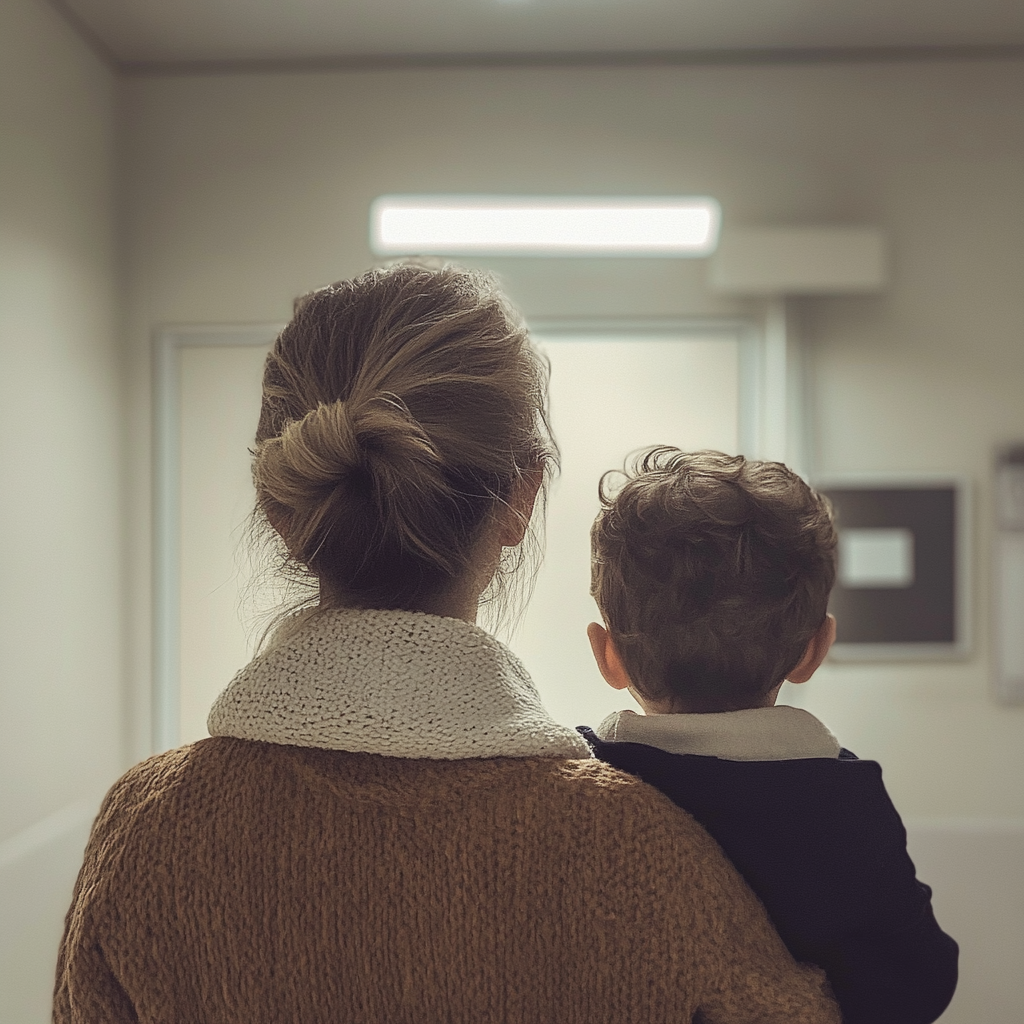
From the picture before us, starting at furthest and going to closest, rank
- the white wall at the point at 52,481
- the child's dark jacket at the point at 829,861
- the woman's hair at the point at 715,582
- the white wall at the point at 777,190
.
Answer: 1. the white wall at the point at 777,190
2. the white wall at the point at 52,481
3. the woman's hair at the point at 715,582
4. the child's dark jacket at the point at 829,861

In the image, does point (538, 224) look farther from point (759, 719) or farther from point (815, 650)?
point (759, 719)

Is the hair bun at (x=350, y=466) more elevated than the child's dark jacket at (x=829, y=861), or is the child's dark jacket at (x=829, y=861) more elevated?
the hair bun at (x=350, y=466)

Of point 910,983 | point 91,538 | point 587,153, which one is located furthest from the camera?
point 587,153

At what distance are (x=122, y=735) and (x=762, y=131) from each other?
1971 mm

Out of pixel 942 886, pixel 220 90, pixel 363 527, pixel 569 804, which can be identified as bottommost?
pixel 942 886

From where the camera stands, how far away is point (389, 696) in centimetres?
51

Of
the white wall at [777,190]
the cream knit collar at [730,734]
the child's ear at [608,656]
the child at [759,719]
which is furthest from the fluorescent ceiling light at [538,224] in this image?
the cream knit collar at [730,734]

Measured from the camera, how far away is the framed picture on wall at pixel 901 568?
222 cm

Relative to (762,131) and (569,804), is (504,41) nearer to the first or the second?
(762,131)

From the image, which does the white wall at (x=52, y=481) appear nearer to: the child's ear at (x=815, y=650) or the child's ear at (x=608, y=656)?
the child's ear at (x=608, y=656)

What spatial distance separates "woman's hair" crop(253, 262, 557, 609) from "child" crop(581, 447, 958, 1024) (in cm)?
21

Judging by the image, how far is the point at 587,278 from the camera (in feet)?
7.41

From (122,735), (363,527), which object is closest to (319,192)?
(122,735)

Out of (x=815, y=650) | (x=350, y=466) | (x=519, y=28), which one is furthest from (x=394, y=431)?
(x=519, y=28)
